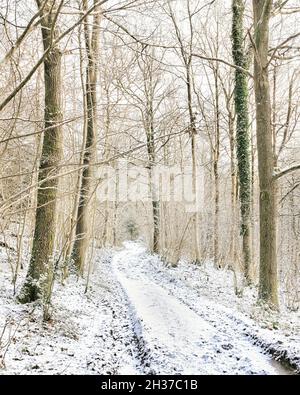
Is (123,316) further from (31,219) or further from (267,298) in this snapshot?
(31,219)

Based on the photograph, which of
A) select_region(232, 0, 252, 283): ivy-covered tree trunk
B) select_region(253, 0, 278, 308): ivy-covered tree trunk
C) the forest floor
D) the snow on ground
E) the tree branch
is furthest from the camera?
select_region(232, 0, 252, 283): ivy-covered tree trunk

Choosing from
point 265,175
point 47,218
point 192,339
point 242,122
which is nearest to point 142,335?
point 192,339

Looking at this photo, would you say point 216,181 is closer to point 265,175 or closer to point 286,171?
point 265,175

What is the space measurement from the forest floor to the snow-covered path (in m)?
0.01

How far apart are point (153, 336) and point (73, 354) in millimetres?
1464

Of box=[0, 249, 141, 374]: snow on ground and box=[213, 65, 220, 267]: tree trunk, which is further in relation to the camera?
box=[213, 65, 220, 267]: tree trunk

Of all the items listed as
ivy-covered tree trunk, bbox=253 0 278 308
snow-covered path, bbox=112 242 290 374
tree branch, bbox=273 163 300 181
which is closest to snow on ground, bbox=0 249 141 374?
snow-covered path, bbox=112 242 290 374

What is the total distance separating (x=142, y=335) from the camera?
20.5ft

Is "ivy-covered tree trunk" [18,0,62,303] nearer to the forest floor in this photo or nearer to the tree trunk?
the forest floor

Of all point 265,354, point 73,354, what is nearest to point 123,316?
point 73,354

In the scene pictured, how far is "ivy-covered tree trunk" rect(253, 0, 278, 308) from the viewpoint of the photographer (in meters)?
7.99

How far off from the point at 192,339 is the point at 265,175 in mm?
3820

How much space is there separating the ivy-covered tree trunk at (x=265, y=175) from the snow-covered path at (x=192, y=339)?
122 centimetres
